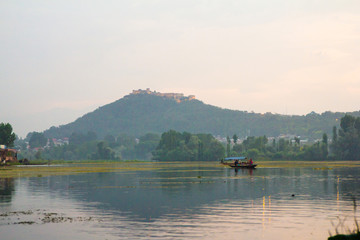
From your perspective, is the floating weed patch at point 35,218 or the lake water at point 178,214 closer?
the lake water at point 178,214

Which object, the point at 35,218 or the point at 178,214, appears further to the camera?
the point at 178,214

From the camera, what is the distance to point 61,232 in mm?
39750

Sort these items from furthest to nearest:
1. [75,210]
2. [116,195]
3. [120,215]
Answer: [116,195] < [75,210] < [120,215]

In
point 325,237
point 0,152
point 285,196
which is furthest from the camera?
point 0,152

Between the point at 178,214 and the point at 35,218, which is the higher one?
the point at 178,214

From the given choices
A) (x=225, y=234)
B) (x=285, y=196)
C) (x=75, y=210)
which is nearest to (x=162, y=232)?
(x=225, y=234)

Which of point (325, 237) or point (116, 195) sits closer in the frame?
point (325, 237)

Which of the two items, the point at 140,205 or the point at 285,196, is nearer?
the point at 140,205

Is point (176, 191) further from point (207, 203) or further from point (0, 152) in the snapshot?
point (0, 152)

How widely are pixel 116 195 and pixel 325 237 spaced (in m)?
38.7

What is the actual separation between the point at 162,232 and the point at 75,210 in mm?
17011

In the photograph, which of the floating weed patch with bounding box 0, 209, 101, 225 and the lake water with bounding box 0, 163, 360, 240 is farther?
the floating weed patch with bounding box 0, 209, 101, 225

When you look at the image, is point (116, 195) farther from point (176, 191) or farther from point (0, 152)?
point (0, 152)

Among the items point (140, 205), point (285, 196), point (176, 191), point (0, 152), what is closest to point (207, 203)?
point (140, 205)
